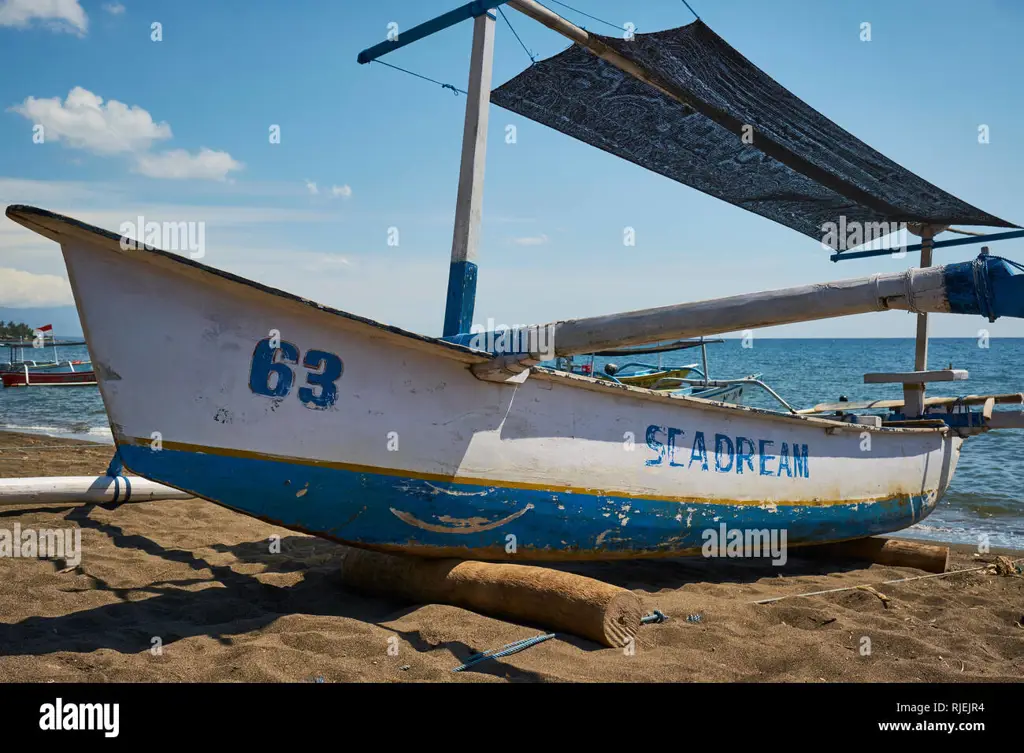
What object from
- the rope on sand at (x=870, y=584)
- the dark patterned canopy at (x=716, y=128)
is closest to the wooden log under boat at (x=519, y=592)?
A: the rope on sand at (x=870, y=584)

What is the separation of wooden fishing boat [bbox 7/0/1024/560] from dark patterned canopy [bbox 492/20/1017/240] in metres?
0.03

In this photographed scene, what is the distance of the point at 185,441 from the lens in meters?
3.47

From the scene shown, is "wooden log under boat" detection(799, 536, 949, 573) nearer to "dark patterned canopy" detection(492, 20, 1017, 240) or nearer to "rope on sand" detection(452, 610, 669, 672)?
"dark patterned canopy" detection(492, 20, 1017, 240)

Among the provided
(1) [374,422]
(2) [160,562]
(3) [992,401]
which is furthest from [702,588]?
(3) [992,401]

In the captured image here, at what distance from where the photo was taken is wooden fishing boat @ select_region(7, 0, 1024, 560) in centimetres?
339

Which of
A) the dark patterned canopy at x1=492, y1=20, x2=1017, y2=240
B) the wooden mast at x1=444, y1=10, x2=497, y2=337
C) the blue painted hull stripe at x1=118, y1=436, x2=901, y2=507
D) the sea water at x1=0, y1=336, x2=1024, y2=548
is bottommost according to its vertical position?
the sea water at x1=0, y1=336, x2=1024, y2=548

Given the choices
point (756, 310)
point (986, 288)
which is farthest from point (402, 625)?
point (986, 288)

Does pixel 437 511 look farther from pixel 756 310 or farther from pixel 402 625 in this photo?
pixel 756 310

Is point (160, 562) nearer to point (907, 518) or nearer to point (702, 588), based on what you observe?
point (702, 588)

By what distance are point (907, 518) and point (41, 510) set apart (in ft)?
25.9

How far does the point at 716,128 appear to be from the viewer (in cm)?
659

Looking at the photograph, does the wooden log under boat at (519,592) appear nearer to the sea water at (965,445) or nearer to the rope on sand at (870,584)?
the rope on sand at (870,584)

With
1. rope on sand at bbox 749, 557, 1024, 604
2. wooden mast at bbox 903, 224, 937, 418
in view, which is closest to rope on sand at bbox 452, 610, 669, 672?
rope on sand at bbox 749, 557, 1024, 604

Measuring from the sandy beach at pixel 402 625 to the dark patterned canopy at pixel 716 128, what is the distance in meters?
3.73
